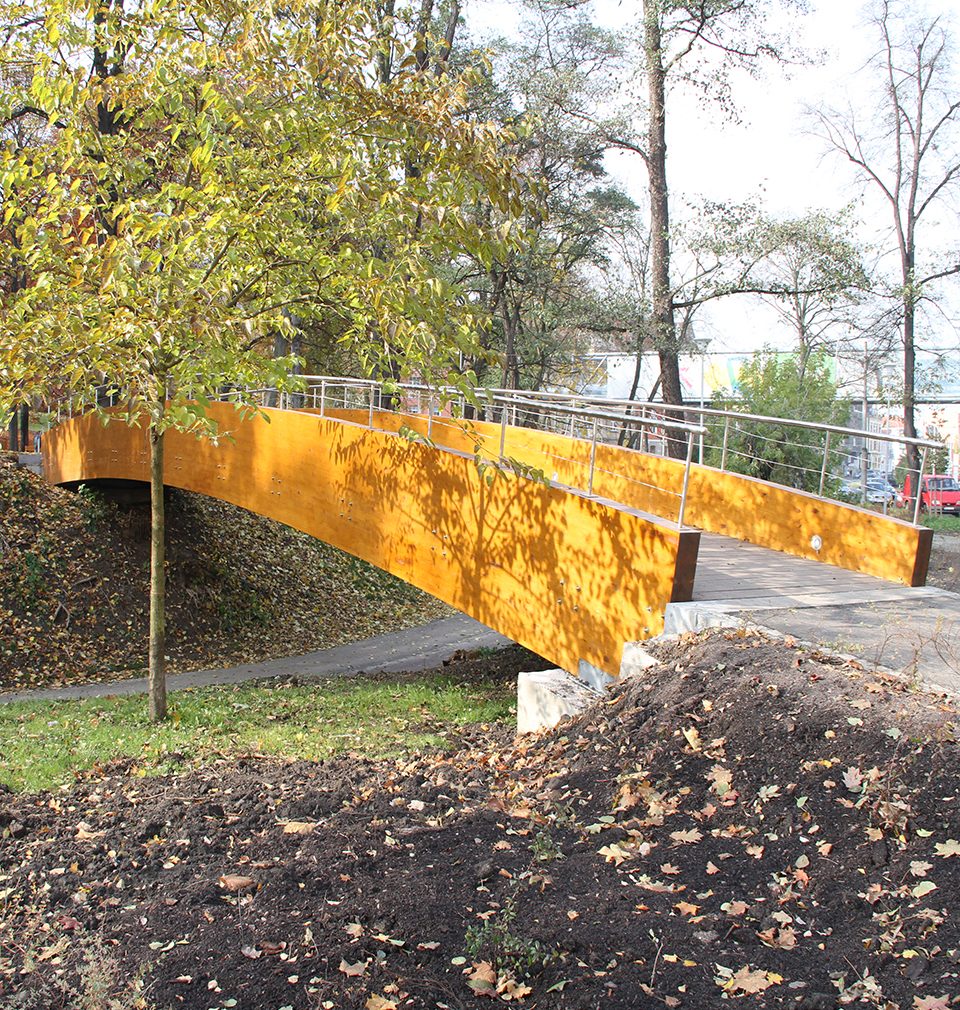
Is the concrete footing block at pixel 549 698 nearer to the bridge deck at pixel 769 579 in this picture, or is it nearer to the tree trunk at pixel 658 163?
the bridge deck at pixel 769 579

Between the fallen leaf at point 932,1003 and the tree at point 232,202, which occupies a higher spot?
the tree at point 232,202

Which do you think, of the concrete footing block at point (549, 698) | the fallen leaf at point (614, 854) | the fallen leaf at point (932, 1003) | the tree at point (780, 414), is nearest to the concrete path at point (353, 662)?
the concrete footing block at point (549, 698)

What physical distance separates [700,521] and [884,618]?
3859mm

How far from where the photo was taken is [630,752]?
5.40 m

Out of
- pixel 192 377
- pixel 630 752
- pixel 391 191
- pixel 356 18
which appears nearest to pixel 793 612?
pixel 630 752

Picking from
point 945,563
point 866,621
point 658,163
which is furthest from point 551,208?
point 866,621

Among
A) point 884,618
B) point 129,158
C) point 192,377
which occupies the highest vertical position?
A: point 129,158

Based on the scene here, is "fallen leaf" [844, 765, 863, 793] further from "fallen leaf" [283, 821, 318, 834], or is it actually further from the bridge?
"fallen leaf" [283, 821, 318, 834]

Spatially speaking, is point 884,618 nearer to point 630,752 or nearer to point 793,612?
point 793,612

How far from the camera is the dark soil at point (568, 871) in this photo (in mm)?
3354

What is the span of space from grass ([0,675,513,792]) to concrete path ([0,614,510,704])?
42.8 inches

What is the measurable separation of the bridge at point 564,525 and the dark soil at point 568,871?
1473 mm

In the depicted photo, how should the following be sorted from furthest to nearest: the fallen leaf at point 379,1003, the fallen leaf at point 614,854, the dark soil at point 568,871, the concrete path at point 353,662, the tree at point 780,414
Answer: the tree at point 780,414 < the concrete path at point 353,662 < the fallen leaf at point 614,854 < the dark soil at point 568,871 < the fallen leaf at point 379,1003

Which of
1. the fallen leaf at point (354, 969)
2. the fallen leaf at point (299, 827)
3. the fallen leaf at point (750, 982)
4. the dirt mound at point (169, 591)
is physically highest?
the fallen leaf at point (750, 982)
